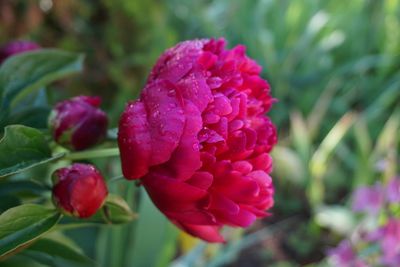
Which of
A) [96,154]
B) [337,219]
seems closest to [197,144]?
[96,154]

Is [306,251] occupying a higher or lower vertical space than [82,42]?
lower

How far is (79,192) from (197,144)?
9 cm

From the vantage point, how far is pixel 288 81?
2.58 meters

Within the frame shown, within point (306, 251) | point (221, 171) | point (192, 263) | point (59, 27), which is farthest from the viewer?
point (306, 251)

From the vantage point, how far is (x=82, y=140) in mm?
505

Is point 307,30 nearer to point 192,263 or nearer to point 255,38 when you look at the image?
point 255,38

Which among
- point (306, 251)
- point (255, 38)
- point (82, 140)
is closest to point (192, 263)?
point (306, 251)

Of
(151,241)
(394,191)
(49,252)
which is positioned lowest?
(49,252)

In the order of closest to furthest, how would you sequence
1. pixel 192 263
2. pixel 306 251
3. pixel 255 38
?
1. pixel 192 263
2. pixel 306 251
3. pixel 255 38

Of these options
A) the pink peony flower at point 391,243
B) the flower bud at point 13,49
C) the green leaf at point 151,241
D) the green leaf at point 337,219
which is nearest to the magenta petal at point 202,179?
the flower bud at point 13,49

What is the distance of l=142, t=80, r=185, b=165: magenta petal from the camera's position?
1.42 ft

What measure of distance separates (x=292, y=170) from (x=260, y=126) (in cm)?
179

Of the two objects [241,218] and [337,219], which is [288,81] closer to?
[337,219]

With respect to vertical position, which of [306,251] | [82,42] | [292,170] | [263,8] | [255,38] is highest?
[263,8]
